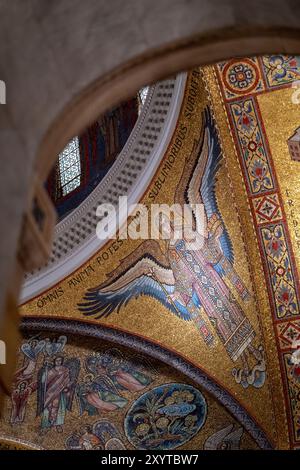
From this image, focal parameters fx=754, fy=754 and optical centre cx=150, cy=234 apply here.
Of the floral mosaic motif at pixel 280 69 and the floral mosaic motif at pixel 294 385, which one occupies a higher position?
the floral mosaic motif at pixel 280 69

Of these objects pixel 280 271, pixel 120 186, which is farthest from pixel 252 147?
pixel 120 186

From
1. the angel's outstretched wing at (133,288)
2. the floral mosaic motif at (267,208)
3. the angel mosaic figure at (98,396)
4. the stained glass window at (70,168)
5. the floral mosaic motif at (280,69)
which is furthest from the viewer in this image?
the stained glass window at (70,168)

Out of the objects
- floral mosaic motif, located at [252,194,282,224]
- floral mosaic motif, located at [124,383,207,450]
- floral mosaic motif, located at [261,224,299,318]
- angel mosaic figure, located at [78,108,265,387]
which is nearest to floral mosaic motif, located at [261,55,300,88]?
angel mosaic figure, located at [78,108,265,387]

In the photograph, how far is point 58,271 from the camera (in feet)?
30.8

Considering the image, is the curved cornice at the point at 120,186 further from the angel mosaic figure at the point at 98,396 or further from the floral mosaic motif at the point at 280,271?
the floral mosaic motif at the point at 280,271

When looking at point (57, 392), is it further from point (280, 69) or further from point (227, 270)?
point (280, 69)

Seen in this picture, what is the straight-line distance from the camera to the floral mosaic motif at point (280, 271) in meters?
8.19

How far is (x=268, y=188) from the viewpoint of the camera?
804 cm

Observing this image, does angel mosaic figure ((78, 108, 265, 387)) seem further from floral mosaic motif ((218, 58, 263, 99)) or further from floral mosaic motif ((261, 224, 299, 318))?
floral mosaic motif ((218, 58, 263, 99))

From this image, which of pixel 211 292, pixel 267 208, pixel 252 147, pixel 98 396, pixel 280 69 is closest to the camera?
pixel 280 69

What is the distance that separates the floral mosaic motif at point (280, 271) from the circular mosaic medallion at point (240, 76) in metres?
1.54

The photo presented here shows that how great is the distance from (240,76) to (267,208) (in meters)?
1.46

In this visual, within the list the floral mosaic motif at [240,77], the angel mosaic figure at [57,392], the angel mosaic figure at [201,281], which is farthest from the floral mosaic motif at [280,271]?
the angel mosaic figure at [57,392]

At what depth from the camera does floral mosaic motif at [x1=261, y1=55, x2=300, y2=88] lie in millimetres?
7359
